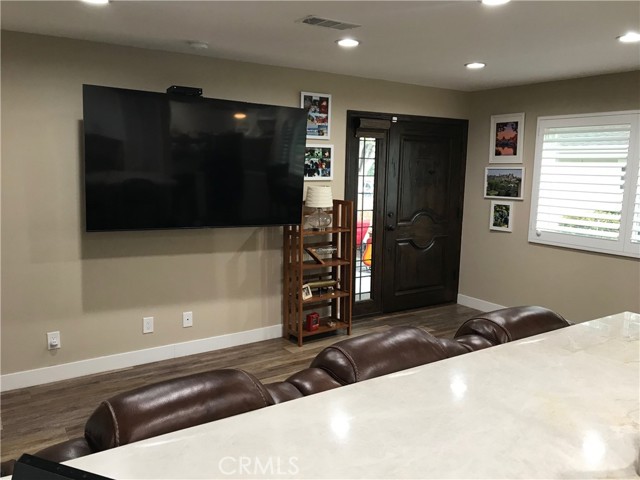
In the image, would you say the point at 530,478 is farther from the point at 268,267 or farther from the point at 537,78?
the point at 537,78

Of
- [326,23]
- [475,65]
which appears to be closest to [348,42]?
[326,23]

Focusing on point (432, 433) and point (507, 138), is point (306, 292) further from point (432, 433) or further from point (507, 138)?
point (432, 433)

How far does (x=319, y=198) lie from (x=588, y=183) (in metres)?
2.38

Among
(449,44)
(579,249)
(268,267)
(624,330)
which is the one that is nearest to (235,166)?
(268,267)

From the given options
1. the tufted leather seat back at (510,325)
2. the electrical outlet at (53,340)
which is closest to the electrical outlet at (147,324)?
the electrical outlet at (53,340)

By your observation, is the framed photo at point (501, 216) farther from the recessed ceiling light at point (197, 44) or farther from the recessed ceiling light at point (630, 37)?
the recessed ceiling light at point (197, 44)

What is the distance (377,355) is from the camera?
56.3 inches

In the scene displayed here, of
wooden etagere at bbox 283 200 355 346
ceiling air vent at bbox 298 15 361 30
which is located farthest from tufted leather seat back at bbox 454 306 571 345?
wooden etagere at bbox 283 200 355 346

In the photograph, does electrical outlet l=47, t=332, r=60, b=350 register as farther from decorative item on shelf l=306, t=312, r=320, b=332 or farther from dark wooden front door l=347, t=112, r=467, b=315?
dark wooden front door l=347, t=112, r=467, b=315

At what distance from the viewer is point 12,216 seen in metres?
3.23

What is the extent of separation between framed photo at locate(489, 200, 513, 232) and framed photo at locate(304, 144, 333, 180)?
1.87 meters

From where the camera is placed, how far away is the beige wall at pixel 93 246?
3225 millimetres

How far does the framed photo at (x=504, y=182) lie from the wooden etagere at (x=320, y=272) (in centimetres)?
175

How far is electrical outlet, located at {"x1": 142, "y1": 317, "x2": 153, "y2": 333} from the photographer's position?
377 cm
